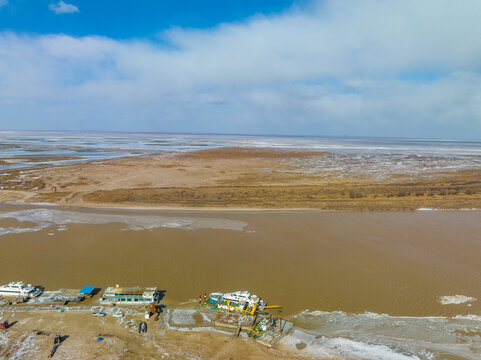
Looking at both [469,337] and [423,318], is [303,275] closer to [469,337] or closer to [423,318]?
[423,318]

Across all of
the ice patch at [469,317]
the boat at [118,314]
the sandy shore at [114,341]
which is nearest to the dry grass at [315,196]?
the ice patch at [469,317]

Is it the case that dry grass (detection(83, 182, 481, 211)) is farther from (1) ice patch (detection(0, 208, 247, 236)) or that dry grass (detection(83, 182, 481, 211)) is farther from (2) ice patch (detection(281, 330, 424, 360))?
(2) ice patch (detection(281, 330, 424, 360))

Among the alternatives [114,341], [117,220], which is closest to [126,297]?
[114,341]

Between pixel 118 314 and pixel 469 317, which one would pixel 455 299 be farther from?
pixel 118 314

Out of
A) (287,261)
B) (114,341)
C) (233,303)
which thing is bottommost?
(114,341)

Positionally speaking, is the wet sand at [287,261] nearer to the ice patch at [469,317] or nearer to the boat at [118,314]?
the ice patch at [469,317]

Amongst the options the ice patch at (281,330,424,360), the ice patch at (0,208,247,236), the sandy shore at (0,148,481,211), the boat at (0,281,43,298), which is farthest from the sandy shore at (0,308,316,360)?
the sandy shore at (0,148,481,211)

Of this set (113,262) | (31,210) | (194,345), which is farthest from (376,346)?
(31,210)
